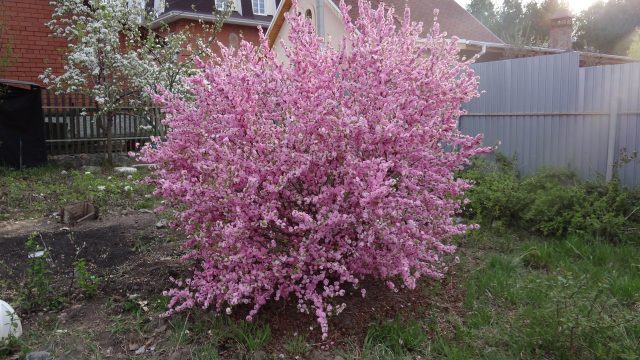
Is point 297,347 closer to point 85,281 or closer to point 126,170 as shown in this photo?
point 85,281

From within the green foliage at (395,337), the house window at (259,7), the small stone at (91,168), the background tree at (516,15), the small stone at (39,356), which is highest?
the background tree at (516,15)

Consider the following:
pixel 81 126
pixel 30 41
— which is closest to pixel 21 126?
pixel 81 126

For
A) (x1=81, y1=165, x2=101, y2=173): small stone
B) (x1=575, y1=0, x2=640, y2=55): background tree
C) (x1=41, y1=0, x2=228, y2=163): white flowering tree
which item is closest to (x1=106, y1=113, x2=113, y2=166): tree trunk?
(x1=41, y1=0, x2=228, y2=163): white flowering tree

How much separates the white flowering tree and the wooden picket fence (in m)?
0.27

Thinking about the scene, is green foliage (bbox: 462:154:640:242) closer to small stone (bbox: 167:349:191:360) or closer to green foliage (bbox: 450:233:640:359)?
green foliage (bbox: 450:233:640:359)

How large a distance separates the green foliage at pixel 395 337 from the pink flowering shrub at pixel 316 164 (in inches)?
9.8

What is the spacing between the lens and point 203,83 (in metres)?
3.49

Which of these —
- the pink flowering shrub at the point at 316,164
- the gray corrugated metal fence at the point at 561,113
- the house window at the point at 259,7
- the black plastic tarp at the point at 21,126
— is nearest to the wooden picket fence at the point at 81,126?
the black plastic tarp at the point at 21,126

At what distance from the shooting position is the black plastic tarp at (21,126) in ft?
33.1

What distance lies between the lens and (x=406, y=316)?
11.3 feet

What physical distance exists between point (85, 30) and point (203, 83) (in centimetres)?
834

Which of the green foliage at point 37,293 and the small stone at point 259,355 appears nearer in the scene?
the small stone at point 259,355

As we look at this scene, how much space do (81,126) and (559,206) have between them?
32.9 ft

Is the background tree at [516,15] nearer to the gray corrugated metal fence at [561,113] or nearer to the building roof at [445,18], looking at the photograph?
the building roof at [445,18]
